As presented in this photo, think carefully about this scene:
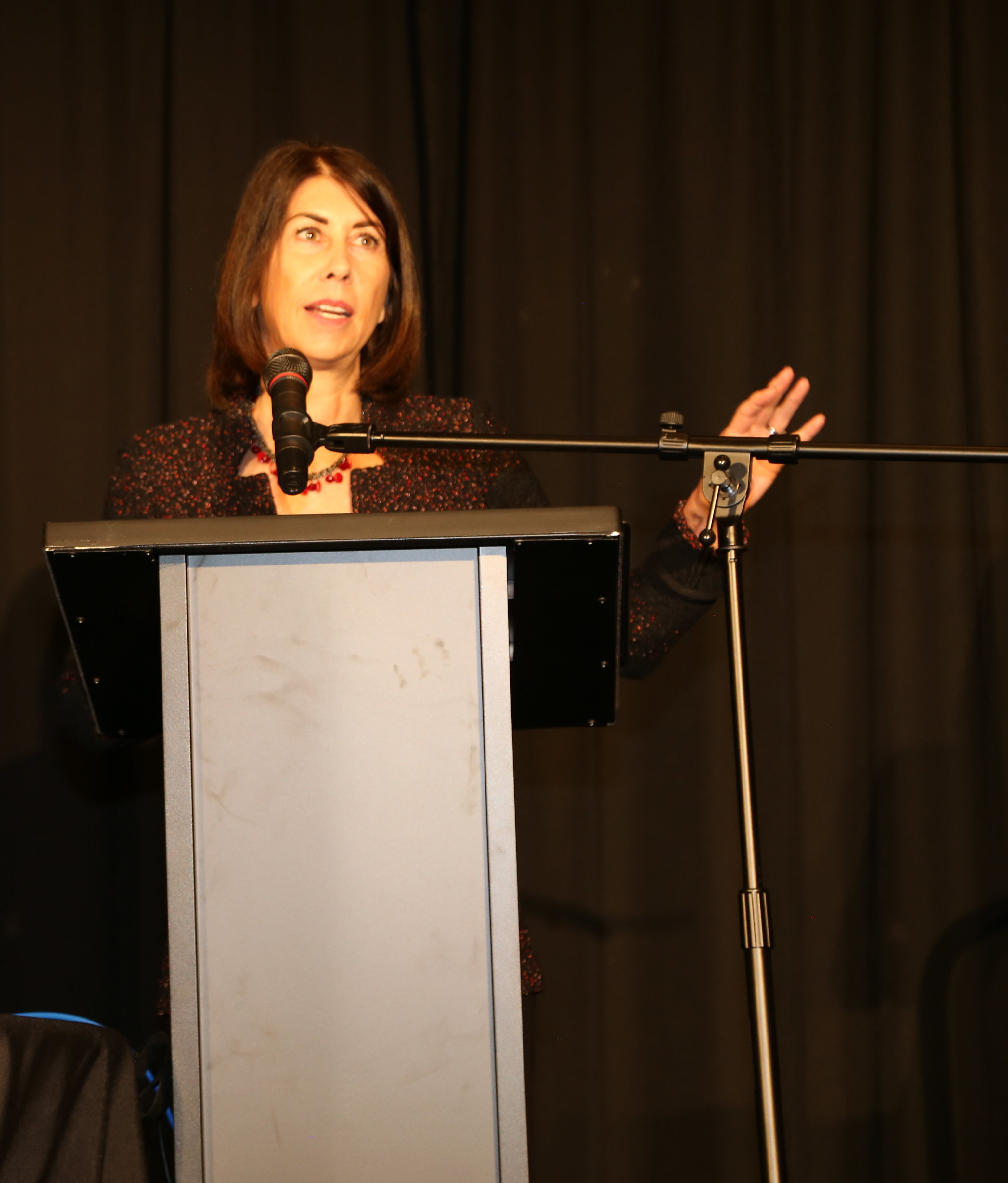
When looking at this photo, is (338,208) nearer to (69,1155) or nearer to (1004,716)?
(69,1155)

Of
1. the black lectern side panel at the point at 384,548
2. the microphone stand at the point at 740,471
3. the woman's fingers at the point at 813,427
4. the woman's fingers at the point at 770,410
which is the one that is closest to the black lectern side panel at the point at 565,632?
the black lectern side panel at the point at 384,548

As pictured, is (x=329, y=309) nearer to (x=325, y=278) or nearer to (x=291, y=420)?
(x=325, y=278)

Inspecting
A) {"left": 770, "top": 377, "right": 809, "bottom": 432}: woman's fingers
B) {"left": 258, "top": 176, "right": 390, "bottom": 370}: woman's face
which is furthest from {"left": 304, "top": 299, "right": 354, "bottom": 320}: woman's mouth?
{"left": 770, "top": 377, "right": 809, "bottom": 432}: woman's fingers

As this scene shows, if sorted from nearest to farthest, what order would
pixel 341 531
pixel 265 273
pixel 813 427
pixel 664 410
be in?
pixel 341 531 → pixel 813 427 → pixel 265 273 → pixel 664 410

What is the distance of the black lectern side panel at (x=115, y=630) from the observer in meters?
0.94

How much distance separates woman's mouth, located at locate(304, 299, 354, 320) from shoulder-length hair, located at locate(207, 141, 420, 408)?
0.12 m

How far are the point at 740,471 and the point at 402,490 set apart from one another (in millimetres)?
569

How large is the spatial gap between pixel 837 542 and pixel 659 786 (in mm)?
607

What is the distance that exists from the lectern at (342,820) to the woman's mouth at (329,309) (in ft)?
2.45


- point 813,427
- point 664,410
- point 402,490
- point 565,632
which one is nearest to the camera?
point 565,632

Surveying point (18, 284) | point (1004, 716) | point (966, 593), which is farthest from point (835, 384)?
point (18, 284)

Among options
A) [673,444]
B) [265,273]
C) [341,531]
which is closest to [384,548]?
[341,531]

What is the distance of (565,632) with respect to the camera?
3.38 feet

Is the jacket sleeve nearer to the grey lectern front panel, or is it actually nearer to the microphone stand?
the microphone stand
